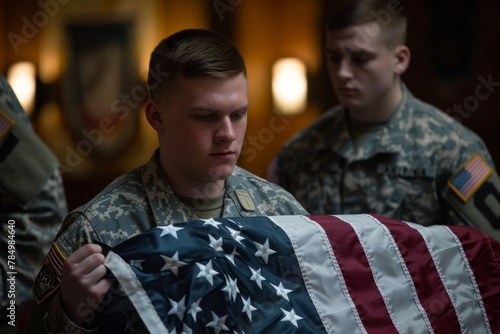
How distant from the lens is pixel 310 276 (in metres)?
2.08

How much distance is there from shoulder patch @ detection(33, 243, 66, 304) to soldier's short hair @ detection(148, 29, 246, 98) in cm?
50

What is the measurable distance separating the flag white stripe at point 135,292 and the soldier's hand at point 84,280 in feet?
0.08

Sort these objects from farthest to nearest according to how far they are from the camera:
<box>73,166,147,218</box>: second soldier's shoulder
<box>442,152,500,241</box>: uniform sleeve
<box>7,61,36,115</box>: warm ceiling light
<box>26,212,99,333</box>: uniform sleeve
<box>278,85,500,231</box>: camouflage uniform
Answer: <box>7,61,36,115</box>: warm ceiling light → <box>278,85,500,231</box>: camouflage uniform → <box>442,152,500,241</box>: uniform sleeve → <box>73,166,147,218</box>: second soldier's shoulder → <box>26,212,99,333</box>: uniform sleeve

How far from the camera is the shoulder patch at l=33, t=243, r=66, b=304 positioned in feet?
6.14

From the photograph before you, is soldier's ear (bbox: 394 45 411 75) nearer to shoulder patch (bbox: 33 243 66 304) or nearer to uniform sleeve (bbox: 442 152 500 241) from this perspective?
uniform sleeve (bbox: 442 152 500 241)

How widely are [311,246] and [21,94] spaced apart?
3894 mm

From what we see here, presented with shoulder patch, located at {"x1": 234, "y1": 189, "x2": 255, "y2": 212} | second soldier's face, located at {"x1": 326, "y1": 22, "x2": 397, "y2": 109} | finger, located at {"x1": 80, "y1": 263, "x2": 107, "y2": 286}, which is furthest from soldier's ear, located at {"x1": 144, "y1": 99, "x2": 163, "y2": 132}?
second soldier's face, located at {"x1": 326, "y1": 22, "x2": 397, "y2": 109}

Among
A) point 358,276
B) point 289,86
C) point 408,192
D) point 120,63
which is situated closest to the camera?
point 358,276

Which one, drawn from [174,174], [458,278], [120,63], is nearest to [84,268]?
[174,174]

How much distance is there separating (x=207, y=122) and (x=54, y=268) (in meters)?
0.52

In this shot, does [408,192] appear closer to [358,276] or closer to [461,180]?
[461,180]

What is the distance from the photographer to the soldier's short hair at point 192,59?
2027 mm

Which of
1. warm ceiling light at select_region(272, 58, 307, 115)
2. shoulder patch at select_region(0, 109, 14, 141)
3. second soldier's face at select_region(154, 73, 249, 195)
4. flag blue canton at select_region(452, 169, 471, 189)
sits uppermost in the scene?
second soldier's face at select_region(154, 73, 249, 195)

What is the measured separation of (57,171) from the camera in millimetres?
2553
